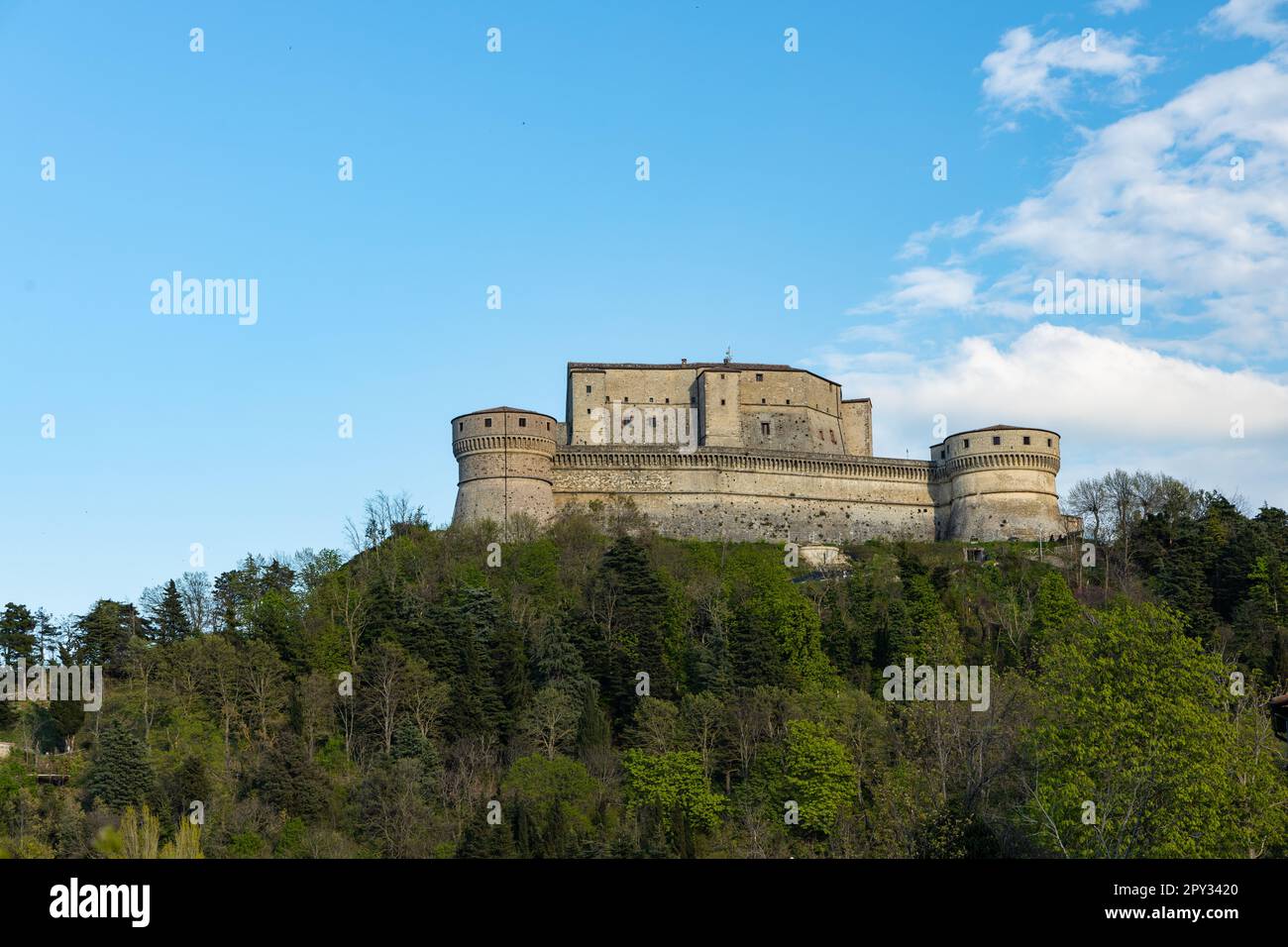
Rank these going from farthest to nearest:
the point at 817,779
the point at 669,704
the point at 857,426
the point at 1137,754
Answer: the point at 857,426, the point at 669,704, the point at 817,779, the point at 1137,754

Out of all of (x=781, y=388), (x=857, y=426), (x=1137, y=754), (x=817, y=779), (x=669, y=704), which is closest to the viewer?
(x=1137, y=754)

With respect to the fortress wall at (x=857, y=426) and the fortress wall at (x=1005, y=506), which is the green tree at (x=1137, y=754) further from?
the fortress wall at (x=857, y=426)

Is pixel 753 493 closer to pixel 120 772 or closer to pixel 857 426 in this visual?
pixel 857 426

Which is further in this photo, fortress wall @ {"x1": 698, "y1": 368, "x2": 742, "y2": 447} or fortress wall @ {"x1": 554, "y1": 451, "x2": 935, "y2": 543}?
fortress wall @ {"x1": 698, "y1": 368, "x2": 742, "y2": 447}

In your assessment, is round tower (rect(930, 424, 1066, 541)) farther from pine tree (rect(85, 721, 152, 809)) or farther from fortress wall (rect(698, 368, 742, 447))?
pine tree (rect(85, 721, 152, 809))

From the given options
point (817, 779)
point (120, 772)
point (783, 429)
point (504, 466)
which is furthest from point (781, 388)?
point (120, 772)

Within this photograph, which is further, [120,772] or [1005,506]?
[1005,506]

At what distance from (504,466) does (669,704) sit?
23.6m

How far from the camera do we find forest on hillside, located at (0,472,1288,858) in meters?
31.6

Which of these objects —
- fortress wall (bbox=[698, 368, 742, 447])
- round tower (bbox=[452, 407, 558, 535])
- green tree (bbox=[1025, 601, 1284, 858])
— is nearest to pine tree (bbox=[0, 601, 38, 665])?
round tower (bbox=[452, 407, 558, 535])

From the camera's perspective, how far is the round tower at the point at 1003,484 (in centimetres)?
7488

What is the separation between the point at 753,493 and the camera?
75.8 metres

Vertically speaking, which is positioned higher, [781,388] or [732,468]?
[781,388]

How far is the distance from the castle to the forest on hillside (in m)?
2.71
